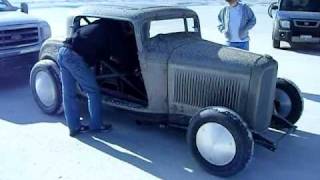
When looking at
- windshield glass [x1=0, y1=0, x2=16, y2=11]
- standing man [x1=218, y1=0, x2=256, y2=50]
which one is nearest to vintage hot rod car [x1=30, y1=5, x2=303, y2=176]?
standing man [x1=218, y1=0, x2=256, y2=50]

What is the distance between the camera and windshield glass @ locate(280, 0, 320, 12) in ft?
41.6

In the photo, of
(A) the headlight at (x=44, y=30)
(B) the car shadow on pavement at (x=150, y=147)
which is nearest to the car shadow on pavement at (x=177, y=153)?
(B) the car shadow on pavement at (x=150, y=147)

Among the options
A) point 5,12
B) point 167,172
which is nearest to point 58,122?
point 167,172

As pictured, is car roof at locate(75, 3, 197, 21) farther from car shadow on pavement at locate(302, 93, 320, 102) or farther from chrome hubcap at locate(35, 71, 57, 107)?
car shadow on pavement at locate(302, 93, 320, 102)

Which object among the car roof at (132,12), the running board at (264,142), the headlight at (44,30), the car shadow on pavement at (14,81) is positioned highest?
the car roof at (132,12)

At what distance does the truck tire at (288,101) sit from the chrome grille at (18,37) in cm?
498

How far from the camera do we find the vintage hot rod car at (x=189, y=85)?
14.9 feet

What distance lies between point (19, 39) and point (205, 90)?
470 cm

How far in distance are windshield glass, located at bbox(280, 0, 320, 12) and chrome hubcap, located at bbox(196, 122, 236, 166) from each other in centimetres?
930

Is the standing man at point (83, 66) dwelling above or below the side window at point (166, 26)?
below

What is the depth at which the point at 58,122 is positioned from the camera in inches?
249

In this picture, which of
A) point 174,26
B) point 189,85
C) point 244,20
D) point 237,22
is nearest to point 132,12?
point 174,26

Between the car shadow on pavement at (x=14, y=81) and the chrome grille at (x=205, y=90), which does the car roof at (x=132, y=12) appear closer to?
the chrome grille at (x=205, y=90)

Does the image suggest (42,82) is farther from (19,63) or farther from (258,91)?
(258,91)
